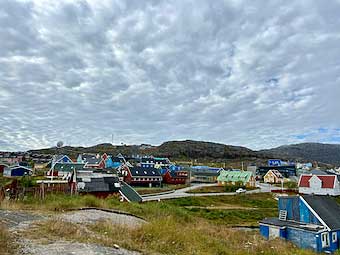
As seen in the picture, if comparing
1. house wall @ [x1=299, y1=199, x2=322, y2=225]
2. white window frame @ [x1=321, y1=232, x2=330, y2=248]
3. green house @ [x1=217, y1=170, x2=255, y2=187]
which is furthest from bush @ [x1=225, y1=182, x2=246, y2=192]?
white window frame @ [x1=321, y1=232, x2=330, y2=248]

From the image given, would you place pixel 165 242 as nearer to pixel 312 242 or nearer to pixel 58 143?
pixel 312 242

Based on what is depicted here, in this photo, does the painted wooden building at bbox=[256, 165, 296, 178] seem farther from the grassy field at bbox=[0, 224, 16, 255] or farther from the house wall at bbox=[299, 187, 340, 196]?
the grassy field at bbox=[0, 224, 16, 255]

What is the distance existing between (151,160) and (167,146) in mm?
90405

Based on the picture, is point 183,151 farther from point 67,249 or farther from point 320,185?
point 67,249

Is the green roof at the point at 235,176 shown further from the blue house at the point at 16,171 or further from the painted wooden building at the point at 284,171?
the blue house at the point at 16,171

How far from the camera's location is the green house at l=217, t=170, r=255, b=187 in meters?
65.3

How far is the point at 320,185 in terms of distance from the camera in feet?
183

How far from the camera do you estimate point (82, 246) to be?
6391 mm

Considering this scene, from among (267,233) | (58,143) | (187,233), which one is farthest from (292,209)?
(58,143)

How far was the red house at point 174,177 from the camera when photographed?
213 ft

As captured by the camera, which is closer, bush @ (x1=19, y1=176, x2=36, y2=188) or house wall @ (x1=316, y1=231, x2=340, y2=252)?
house wall @ (x1=316, y1=231, x2=340, y2=252)

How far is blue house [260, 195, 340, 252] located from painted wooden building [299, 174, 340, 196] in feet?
119

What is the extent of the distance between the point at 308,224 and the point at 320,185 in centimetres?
4002

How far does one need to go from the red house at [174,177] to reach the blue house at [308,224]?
4322 cm
